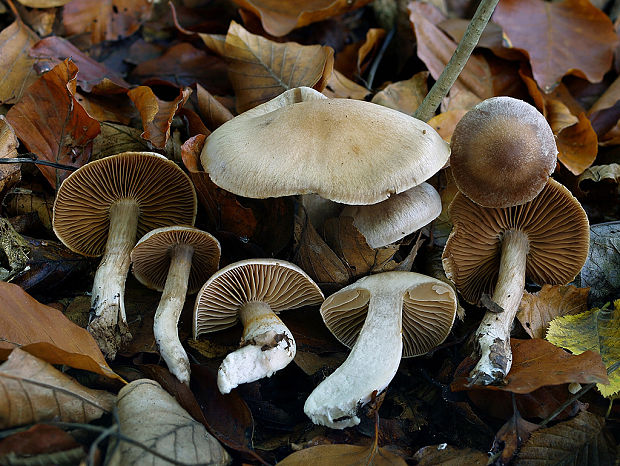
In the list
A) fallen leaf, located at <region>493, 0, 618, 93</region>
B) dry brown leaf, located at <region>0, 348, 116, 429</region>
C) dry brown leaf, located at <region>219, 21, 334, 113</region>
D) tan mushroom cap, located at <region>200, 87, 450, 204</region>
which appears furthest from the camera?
fallen leaf, located at <region>493, 0, 618, 93</region>

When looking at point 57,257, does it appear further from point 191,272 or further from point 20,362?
point 20,362

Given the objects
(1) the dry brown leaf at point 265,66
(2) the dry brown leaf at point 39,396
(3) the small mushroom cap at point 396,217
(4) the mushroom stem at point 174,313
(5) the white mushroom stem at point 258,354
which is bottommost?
(5) the white mushroom stem at point 258,354

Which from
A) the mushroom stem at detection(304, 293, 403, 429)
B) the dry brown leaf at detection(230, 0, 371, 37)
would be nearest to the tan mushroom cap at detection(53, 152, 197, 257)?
the mushroom stem at detection(304, 293, 403, 429)

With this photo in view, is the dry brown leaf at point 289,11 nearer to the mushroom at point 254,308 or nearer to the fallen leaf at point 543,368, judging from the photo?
the mushroom at point 254,308

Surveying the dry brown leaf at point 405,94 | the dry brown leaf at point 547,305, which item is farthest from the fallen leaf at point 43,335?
the dry brown leaf at point 405,94

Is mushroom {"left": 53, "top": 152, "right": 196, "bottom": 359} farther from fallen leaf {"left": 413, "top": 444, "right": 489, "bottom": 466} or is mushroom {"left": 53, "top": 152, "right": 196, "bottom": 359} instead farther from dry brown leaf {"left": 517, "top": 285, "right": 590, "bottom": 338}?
Answer: dry brown leaf {"left": 517, "top": 285, "right": 590, "bottom": 338}

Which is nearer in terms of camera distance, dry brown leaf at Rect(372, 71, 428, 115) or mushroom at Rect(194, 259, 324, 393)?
mushroom at Rect(194, 259, 324, 393)

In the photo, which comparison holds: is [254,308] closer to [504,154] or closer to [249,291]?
[249,291]
